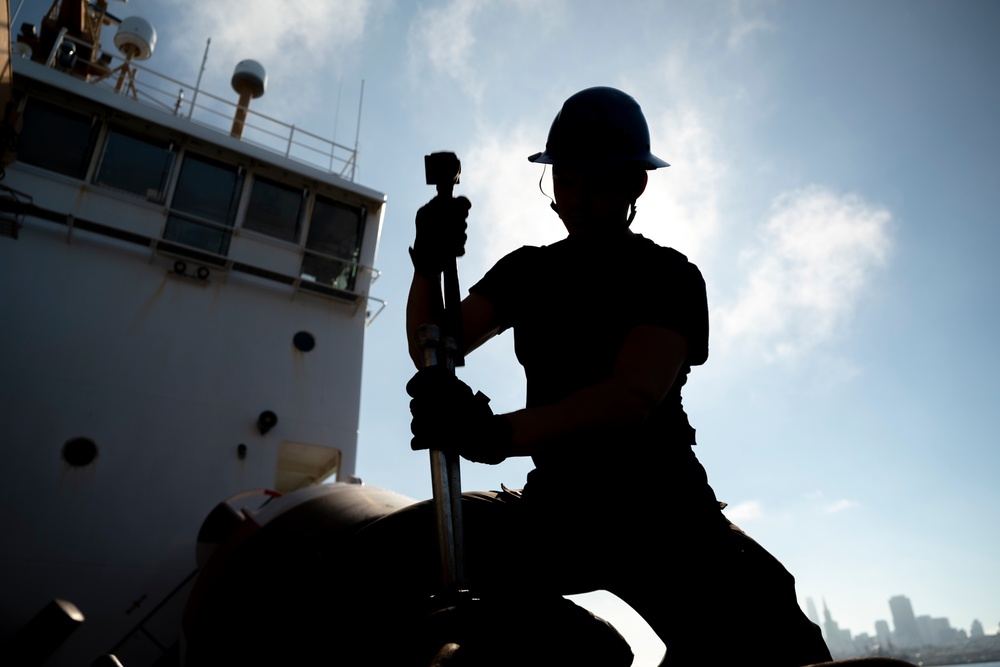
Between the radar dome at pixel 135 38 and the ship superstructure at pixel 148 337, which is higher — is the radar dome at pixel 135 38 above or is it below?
above

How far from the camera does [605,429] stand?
178cm

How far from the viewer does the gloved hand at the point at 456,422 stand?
1603 millimetres

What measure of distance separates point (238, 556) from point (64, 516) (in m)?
3.65

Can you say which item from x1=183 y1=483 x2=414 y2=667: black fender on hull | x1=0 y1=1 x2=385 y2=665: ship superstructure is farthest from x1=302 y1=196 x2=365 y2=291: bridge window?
x1=183 y1=483 x2=414 y2=667: black fender on hull

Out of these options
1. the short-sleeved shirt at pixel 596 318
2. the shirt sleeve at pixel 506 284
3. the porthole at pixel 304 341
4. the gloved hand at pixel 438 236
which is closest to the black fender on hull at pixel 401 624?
the short-sleeved shirt at pixel 596 318

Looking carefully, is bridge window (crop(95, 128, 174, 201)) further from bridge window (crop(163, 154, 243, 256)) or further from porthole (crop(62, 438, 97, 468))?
porthole (crop(62, 438, 97, 468))

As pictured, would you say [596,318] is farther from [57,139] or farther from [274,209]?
[57,139]

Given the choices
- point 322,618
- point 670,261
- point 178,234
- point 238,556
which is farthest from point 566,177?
point 178,234

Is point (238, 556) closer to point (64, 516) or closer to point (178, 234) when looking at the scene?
point (64, 516)

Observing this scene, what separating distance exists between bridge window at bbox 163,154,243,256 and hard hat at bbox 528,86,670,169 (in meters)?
10.8

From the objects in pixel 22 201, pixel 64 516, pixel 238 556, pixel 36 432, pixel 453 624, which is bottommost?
pixel 453 624

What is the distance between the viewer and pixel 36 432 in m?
8.75

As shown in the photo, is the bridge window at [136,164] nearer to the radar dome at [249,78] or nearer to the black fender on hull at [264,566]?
the radar dome at [249,78]

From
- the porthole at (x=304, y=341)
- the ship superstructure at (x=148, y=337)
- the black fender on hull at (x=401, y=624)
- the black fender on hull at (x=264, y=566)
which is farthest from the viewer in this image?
the porthole at (x=304, y=341)
